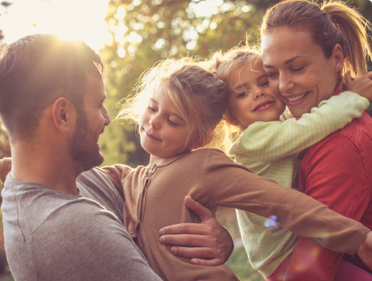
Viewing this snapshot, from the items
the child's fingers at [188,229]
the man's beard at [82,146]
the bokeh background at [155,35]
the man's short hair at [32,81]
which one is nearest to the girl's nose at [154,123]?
the man's beard at [82,146]

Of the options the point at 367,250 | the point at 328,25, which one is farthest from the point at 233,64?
the point at 367,250

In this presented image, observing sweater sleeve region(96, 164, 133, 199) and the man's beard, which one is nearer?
the man's beard

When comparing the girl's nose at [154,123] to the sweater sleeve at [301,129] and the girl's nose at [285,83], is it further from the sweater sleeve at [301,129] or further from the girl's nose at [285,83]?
the girl's nose at [285,83]

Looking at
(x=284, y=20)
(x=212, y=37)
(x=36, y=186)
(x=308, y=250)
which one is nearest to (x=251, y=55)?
(x=284, y=20)

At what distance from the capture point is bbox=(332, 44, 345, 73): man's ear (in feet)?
7.84

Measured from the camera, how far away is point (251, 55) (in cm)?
263

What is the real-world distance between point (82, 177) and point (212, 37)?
726 cm

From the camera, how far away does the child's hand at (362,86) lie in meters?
2.34

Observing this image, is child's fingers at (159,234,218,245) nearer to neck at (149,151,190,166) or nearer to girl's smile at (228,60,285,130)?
neck at (149,151,190,166)

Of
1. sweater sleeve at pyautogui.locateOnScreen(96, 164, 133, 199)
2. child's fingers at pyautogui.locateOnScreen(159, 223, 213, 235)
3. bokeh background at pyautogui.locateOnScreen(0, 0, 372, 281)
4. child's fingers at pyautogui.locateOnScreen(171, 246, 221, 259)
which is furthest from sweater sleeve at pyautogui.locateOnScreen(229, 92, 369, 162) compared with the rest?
bokeh background at pyautogui.locateOnScreen(0, 0, 372, 281)

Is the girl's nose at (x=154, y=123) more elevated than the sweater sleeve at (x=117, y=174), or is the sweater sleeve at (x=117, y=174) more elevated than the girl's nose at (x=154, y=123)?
the girl's nose at (x=154, y=123)

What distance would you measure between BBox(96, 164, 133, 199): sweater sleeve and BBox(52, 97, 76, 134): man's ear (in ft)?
2.35

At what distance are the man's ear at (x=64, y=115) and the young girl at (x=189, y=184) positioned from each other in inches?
23.6

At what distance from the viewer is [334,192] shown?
2.07 metres
